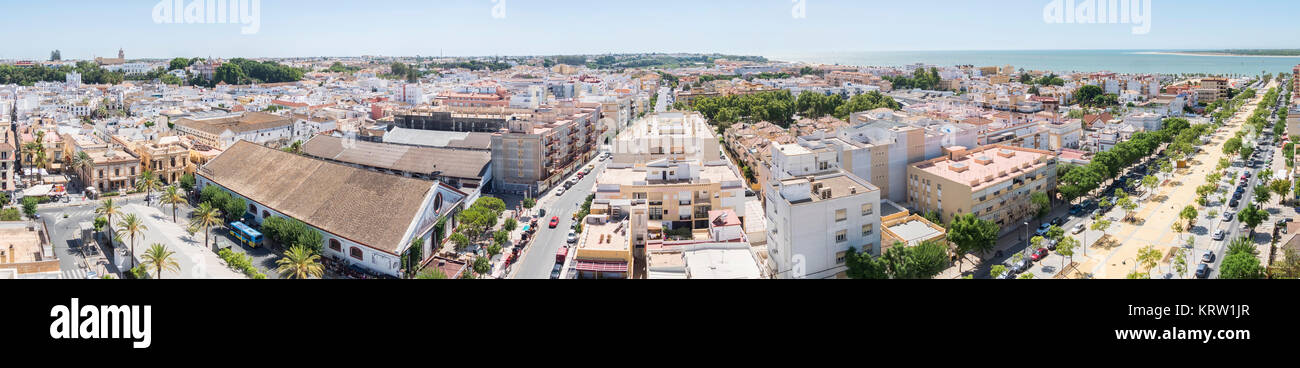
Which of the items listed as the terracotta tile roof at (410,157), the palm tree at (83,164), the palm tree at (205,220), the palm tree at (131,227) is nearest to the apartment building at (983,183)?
the terracotta tile roof at (410,157)

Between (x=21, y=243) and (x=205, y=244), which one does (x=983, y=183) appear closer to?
(x=205, y=244)

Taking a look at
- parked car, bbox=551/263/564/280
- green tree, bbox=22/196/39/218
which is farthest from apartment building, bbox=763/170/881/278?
green tree, bbox=22/196/39/218

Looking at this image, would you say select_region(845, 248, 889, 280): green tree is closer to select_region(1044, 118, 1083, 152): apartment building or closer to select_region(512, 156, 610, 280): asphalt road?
select_region(512, 156, 610, 280): asphalt road

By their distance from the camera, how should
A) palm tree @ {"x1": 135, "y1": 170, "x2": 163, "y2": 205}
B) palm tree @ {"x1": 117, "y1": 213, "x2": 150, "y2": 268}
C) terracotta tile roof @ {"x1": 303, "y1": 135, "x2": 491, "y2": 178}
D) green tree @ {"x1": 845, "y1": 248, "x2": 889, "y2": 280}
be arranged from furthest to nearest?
terracotta tile roof @ {"x1": 303, "y1": 135, "x2": 491, "y2": 178}, palm tree @ {"x1": 135, "y1": 170, "x2": 163, "y2": 205}, palm tree @ {"x1": 117, "y1": 213, "x2": 150, "y2": 268}, green tree @ {"x1": 845, "y1": 248, "x2": 889, "y2": 280}

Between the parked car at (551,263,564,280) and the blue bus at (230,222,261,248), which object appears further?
the blue bus at (230,222,261,248)

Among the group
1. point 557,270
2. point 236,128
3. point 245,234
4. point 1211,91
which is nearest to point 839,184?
point 557,270
